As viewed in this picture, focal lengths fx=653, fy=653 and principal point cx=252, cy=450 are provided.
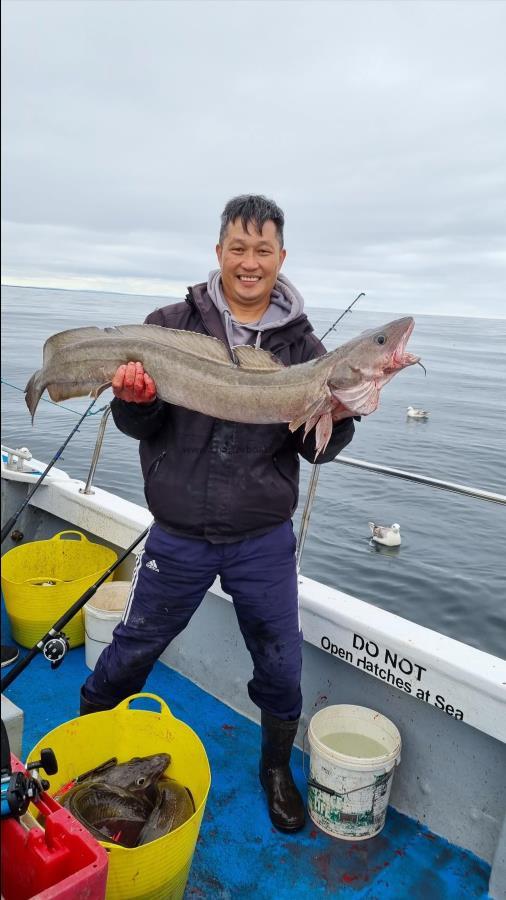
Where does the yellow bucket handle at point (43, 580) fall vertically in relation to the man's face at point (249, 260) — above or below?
below

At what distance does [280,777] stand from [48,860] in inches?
69.0

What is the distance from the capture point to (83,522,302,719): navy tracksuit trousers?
3104 millimetres

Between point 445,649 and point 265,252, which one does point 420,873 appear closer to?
point 445,649

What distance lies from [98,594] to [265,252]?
2.79 meters

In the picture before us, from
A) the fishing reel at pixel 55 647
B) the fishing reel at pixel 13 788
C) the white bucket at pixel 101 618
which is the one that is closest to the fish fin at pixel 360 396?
the fishing reel at pixel 13 788

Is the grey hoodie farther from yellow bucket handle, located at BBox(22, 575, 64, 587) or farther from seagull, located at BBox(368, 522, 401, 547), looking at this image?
seagull, located at BBox(368, 522, 401, 547)

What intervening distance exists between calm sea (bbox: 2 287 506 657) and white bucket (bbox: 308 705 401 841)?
210cm

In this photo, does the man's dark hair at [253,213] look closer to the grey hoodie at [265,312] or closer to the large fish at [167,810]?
the grey hoodie at [265,312]

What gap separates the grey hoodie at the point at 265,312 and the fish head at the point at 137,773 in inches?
78.1

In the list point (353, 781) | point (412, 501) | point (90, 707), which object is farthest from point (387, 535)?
point (90, 707)

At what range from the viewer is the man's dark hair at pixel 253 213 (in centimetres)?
305

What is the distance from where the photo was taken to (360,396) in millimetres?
2803

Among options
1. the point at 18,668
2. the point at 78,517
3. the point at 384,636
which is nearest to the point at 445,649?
the point at 384,636

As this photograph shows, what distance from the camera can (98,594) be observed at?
15.4ft
